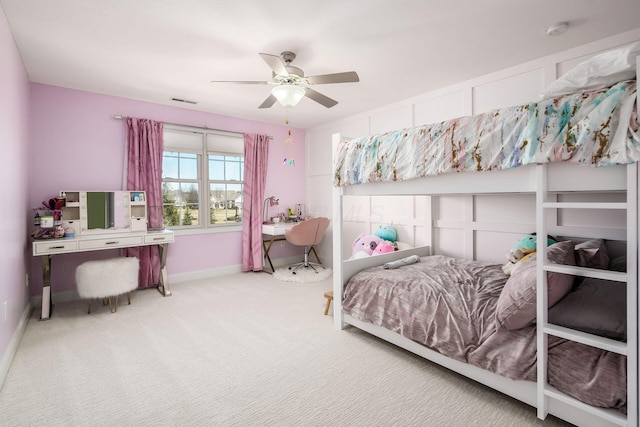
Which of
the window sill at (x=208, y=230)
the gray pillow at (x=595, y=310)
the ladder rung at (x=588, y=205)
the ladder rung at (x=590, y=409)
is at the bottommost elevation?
the ladder rung at (x=590, y=409)

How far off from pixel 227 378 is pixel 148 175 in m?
3.00

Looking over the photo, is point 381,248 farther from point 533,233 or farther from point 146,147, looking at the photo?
point 146,147

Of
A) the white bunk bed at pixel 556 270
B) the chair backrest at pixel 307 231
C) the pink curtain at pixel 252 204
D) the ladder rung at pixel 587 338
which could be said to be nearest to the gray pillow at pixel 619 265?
the white bunk bed at pixel 556 270

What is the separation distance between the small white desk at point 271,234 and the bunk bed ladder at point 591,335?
12.2 ft

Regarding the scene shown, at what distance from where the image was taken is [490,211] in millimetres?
3359

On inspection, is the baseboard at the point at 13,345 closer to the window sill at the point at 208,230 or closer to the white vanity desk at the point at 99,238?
the white vanity desk at the point at 99,238

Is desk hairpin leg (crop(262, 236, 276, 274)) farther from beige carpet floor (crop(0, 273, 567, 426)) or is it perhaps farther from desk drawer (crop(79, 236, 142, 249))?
desk drawer (crop(79, 236, 142, 249))

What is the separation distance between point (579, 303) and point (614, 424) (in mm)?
544

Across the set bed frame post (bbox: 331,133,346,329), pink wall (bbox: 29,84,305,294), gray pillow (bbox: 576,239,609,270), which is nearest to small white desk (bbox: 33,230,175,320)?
pink wall (bbox: 29,84,305,294)

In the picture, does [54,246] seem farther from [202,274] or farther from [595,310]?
[595,310]

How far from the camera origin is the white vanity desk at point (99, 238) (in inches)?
123

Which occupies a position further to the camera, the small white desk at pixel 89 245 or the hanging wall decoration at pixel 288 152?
the hanging wall decoration at pixel 288 152

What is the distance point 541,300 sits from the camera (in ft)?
5.24

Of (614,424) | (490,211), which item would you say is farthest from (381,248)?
(614,424)
